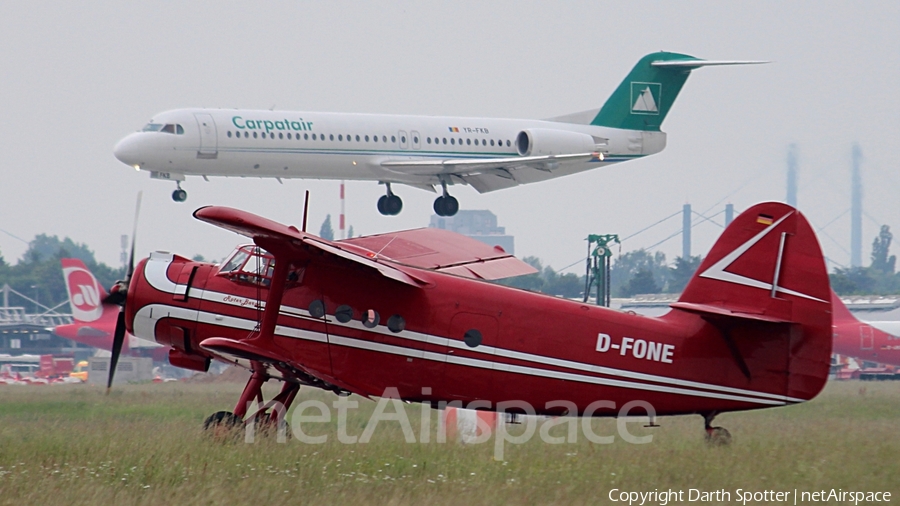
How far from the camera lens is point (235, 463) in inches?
368

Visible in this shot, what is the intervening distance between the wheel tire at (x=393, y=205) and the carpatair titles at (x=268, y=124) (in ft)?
14.5

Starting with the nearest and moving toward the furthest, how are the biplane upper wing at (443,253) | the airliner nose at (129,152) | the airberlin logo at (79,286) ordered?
the biplane upper wing at (443,253)
the airberlin logo at (79,286)
the airliner nose at (129,152)

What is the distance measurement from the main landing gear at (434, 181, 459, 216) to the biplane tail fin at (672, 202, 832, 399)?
2701cm

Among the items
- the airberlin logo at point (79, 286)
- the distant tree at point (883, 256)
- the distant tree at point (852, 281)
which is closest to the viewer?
the airberlin logo at point (79, 286)

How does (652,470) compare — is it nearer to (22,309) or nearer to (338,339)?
(338,339)

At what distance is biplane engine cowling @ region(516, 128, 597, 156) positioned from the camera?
1459 inches

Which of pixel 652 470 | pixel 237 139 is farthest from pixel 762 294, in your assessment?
pixel 237 139

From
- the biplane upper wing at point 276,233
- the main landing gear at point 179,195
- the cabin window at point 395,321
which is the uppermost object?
the main landing gear at point 179,195

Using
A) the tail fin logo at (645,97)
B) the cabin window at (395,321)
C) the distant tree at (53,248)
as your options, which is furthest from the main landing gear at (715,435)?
the distant tree at (53,248)

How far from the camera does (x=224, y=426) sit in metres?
10.6

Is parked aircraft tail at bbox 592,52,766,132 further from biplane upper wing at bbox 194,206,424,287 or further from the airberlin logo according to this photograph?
biplane upper wing at bbox 194,206,424,287

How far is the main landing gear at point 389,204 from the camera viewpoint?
3701 centimetres

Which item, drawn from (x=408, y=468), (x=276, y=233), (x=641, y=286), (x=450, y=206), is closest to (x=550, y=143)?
(x=450, y=206)

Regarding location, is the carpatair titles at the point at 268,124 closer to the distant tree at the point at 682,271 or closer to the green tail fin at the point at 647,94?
the green tail fin at the point at 647,94
